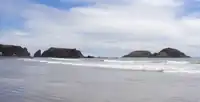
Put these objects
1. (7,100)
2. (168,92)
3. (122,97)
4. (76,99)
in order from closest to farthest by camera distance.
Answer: (7,100), (76,99), (122,97), (168,92)

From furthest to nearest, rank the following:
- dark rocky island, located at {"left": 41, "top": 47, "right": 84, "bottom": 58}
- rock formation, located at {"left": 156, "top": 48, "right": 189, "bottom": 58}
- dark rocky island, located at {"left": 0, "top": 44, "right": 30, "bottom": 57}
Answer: dark rocky island, located at {"left": 41, "top": 47, "right": 84, "bottom": 58}, dark rocky island, located at {"left": 0, "top": 44, "right": 30, "bottom": 57}, rock formation, located at {"left": 156, "top": 48, "right": 189, "bottom": 58}

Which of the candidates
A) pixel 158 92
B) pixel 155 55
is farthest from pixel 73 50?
pixel 158 92

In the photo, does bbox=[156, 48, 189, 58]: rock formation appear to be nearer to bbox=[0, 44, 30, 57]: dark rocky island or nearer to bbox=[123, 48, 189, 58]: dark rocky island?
bbox=[123, 48, 189, 58]: dark rocky island

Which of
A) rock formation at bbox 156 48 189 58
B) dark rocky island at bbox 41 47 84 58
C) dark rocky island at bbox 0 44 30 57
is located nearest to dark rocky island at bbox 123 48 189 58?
rock formation at bbox 156 48 189 58

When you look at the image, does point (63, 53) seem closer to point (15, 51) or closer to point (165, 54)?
point (15, 51)

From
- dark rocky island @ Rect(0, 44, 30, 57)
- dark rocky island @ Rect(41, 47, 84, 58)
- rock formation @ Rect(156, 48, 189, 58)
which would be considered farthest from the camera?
dark rocky island @ Rect(41, 47, 84, 58)

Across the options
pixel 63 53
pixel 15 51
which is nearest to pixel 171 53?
pixel 63 53

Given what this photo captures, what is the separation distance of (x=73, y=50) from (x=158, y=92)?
77.2 metres

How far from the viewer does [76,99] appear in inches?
313

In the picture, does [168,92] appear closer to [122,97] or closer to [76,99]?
[122,97]

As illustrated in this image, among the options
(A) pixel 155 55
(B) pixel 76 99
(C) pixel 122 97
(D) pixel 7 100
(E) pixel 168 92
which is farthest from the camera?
(A) pixel 155 55

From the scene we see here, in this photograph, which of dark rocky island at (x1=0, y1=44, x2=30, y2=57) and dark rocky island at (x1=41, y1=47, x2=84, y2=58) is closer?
dark rocky island at (x1=0, y1=44, x2=30, y2=57)

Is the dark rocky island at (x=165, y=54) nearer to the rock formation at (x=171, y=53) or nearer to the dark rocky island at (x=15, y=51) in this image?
the rock formation at (x=171, y=53)

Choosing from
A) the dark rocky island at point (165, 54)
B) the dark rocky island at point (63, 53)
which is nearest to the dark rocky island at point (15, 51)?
the dark rocky island at point (63, 53)
